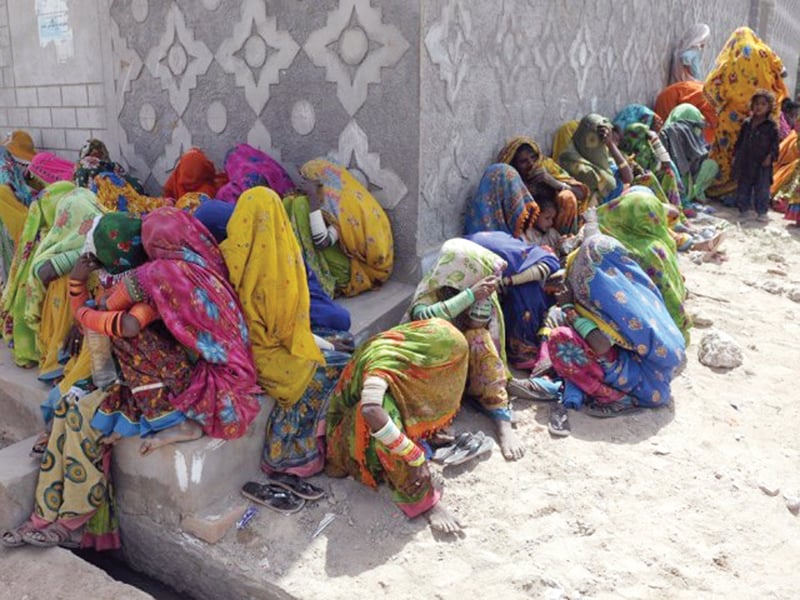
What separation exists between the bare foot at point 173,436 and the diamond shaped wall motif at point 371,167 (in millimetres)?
2169

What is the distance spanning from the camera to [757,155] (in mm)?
8164

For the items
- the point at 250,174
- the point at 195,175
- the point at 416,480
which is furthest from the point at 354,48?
the point at 416,480

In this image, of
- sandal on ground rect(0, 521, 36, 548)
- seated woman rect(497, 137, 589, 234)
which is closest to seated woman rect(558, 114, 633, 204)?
seated woman rect(497, 137, 589, 234)

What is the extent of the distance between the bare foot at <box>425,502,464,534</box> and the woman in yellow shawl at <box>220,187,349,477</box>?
63 centimetres

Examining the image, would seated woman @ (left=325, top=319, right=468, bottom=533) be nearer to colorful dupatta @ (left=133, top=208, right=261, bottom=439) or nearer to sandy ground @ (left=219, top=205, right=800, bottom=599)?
sandy ground @ (left=219, top=205, right=800, bottom=599)

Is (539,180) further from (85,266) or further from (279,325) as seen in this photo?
(85,266)

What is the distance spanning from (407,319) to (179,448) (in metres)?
1.40

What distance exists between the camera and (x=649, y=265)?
4.34m

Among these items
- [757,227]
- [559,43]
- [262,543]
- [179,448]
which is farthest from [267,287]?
[757,227]

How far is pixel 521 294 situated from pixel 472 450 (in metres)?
1.30

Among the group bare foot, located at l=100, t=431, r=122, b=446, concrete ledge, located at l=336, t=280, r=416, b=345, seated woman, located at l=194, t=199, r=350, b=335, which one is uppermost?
seated woman, located at l=194, t=199, r=350, b=335

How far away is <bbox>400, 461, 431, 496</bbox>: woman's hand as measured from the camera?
2908 millimetres

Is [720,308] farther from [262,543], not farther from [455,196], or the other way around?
[262,543]

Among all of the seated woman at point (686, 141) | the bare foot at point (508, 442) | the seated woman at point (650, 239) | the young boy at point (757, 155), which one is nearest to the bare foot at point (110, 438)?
the bare foot at point (508, 442)
